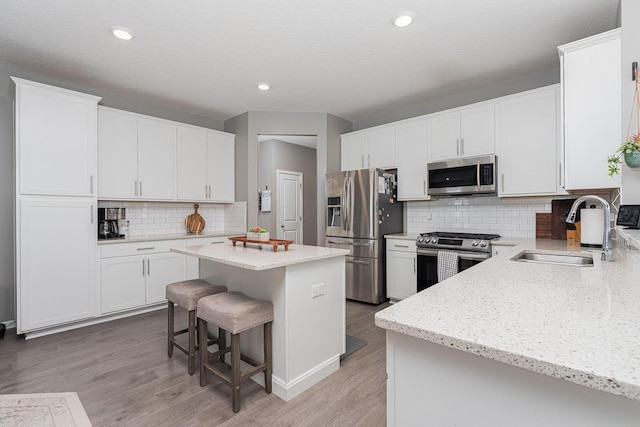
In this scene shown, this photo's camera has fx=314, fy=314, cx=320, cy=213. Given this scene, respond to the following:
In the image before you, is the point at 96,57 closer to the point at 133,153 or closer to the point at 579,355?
the point at 133,153

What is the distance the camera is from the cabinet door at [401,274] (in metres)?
3.67

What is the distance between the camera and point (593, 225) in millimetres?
2336

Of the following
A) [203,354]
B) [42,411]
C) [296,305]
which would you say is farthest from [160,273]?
[42,411]

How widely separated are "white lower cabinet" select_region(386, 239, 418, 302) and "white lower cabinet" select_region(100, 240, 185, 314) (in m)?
2.57

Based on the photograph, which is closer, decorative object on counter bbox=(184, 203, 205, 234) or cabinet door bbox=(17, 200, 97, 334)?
cabinet door bbox=(17, 200, 97, 334)

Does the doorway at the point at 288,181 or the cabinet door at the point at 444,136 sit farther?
the doorway at the point at 288,181

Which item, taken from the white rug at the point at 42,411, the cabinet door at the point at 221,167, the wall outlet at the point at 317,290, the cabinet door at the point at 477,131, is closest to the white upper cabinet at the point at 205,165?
the cabinet door at the point at 221,167

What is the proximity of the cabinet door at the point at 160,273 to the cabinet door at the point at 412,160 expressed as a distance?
2.92m

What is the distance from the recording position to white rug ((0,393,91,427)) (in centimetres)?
82

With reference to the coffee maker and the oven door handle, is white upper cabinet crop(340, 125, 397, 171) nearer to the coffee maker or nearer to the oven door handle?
the oven door handle

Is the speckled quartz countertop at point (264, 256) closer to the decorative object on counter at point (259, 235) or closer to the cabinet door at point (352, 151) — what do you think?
the decorative object on counter at point (259, 235)

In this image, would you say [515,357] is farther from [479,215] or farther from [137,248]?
[137,248]

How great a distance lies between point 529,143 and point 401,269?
1872 mm

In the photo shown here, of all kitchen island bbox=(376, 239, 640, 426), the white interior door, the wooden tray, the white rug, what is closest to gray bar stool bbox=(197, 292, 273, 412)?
the wooden tray
